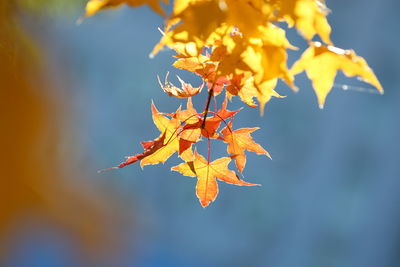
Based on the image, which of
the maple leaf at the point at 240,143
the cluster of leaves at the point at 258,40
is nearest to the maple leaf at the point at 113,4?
the cluster of leaves at the point at 258,40

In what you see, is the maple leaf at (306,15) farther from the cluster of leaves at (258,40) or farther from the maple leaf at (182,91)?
the maple leaf at (182,91)

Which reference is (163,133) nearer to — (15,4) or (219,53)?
(219,53)

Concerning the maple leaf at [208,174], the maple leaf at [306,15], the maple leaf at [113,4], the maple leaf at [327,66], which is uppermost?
the maple leaf at [113,4]

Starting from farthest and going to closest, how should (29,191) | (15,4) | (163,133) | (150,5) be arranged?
(29,191)
(15,4)
(163,133)
(150,5)

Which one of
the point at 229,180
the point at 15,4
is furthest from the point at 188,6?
the point at 15,4

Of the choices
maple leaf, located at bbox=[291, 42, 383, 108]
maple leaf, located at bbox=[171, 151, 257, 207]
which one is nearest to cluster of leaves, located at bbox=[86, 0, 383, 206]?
maple leaf, located at bbox=[291, 42, 383, 108]

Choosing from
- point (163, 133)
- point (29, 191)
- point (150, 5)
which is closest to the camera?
point (150, 5)
